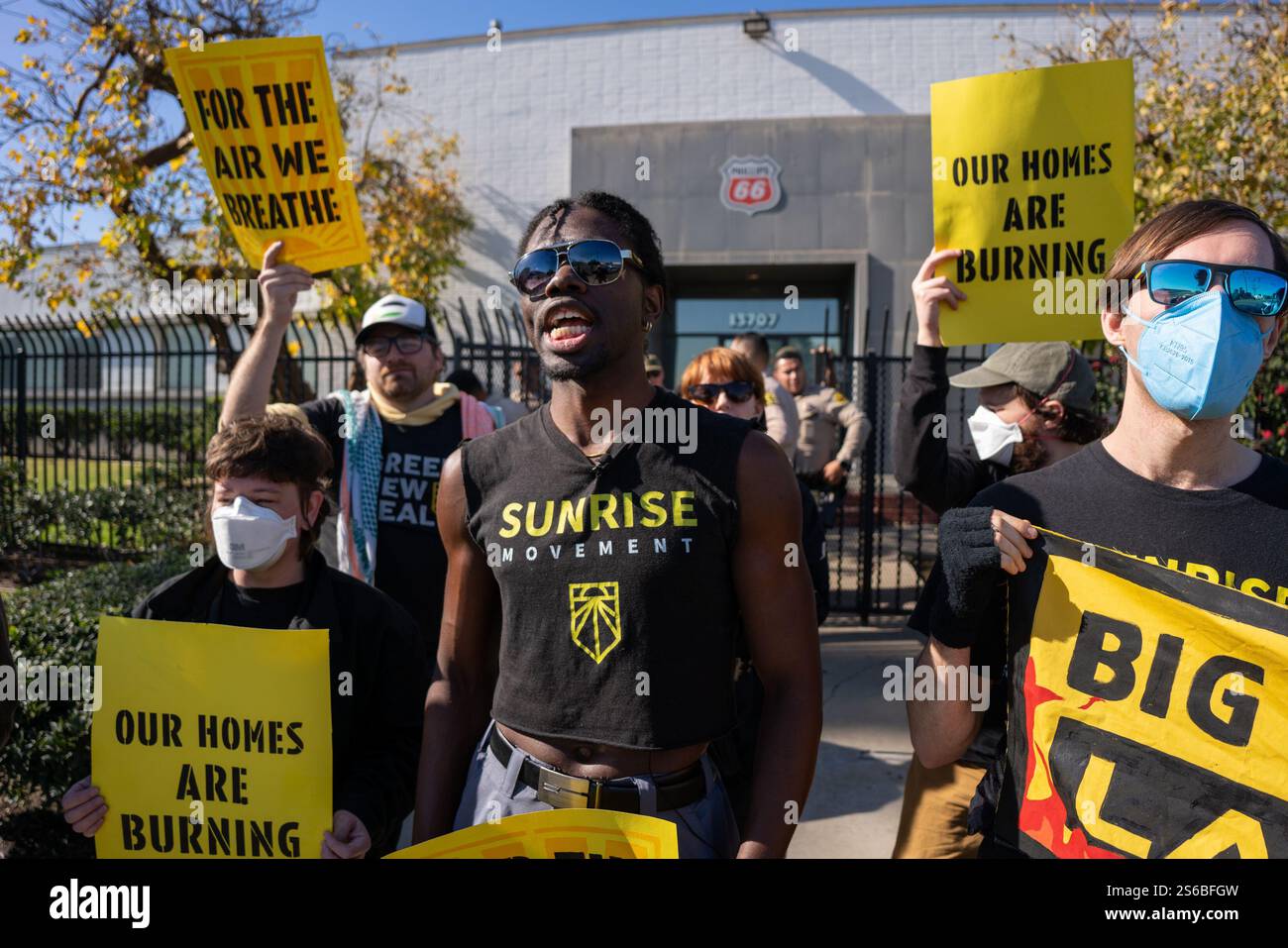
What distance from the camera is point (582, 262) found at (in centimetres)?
183

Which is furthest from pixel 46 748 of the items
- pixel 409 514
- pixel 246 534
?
pixel 246 534

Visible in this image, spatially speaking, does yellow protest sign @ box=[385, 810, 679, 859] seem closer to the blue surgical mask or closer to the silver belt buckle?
the silver belt buckle

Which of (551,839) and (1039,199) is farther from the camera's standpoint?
(1039,199)

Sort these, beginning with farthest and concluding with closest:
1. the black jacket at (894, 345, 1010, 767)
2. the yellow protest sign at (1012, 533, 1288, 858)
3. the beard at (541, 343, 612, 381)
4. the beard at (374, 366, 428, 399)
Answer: the beard at (374, 366, 428, 399) → the black jacket at (894, 345, 1010, 767) → the beard at (541, 343, 612, 381) → the yellow protest sign at (1012, 533, 1288, 858)

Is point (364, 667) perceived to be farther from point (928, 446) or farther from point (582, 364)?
point (928, 446)

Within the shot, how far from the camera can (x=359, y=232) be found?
3143 mm

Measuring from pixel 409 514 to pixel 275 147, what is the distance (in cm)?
136

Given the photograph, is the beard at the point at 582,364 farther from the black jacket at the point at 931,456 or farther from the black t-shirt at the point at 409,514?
the black t-shirt at the point at 409,514

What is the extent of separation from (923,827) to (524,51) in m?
17.9

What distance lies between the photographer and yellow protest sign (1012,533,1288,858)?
1.54m

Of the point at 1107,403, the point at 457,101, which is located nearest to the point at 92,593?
the point at 1107,403

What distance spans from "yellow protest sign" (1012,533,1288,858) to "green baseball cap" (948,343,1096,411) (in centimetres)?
139

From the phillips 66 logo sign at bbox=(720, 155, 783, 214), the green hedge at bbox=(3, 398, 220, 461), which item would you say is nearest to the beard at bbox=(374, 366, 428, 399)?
the green hedge at bbox=(3, 398, 220, 461)

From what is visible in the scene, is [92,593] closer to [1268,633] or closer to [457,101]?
[1268,633]
